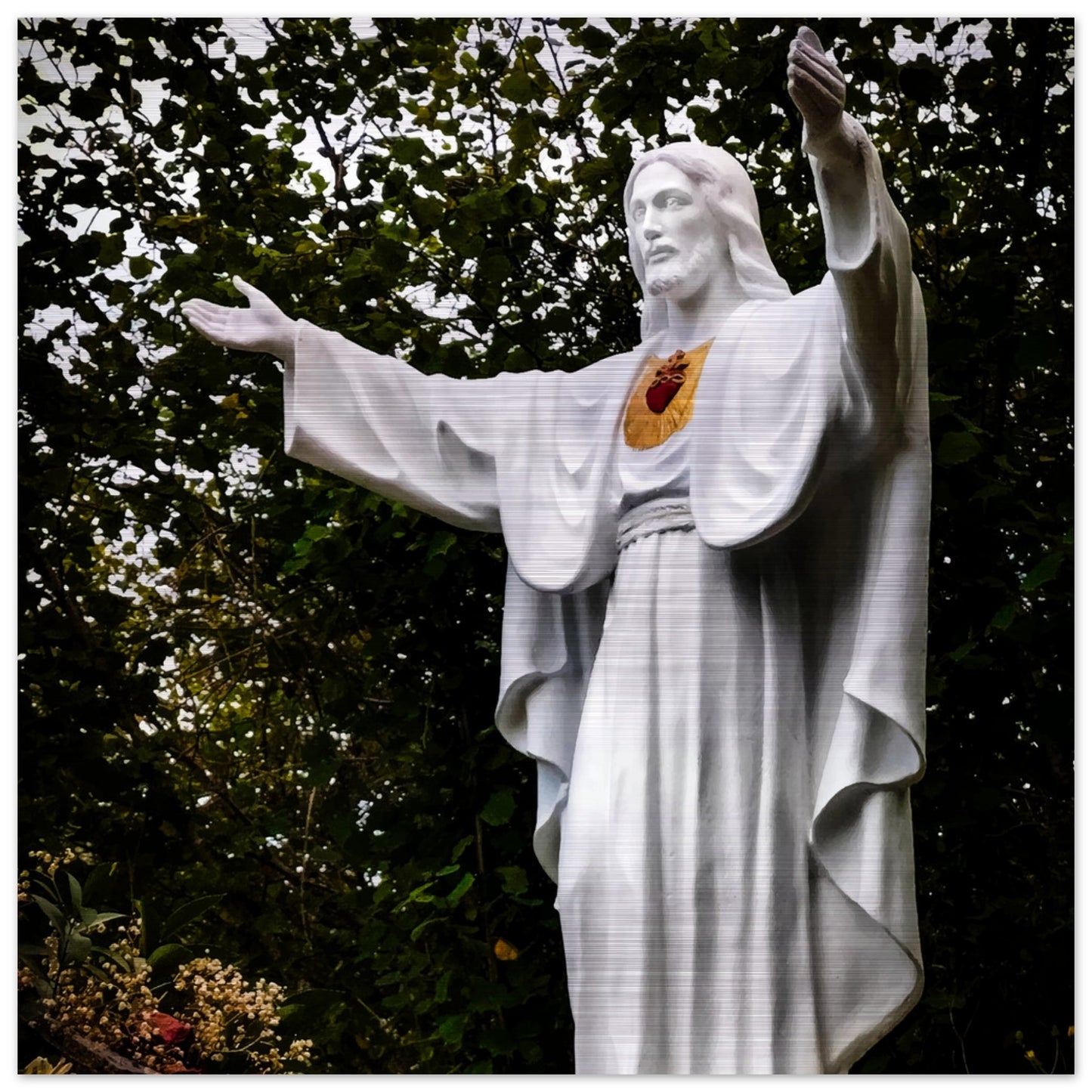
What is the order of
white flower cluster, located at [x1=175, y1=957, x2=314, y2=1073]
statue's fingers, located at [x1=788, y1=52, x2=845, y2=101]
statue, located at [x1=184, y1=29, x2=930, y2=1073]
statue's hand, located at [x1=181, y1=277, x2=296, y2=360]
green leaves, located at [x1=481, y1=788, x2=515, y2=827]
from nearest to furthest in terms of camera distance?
1. statue's fingers, located at [x1=788, y1=52, x2=845, y2=101]
2. statue, located at [x1=184, y1=29, x2=930, y2=1073]
3. statue's hand, located at [x1=181, y1=277, x2=296, y2=360]
4. white flower cluster, located at [x1=175, y1=957, x2=314, y2=1073]
5. green leaves, located at [x1=481, y1=788, x2=515, y2=827]

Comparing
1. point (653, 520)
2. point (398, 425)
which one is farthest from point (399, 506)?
point (653, 520)

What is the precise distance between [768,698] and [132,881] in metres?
1.57

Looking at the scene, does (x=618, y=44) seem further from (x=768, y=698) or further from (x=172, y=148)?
(x=768, y=698)

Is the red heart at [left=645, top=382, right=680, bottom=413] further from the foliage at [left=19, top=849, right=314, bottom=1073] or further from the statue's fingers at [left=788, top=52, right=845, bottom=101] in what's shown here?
the foliage at [left=19, top=849, right=314, bottom=1073]

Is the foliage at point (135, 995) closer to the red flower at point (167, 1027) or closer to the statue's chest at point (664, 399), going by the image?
the red flower at point (167, 1027)

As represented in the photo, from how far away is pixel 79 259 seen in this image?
436 centimetres

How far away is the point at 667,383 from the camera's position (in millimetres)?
3266

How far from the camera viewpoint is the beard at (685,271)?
3.29m

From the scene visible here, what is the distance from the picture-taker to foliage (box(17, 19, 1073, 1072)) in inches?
164

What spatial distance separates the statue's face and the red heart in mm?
139

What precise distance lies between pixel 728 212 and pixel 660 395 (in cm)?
29

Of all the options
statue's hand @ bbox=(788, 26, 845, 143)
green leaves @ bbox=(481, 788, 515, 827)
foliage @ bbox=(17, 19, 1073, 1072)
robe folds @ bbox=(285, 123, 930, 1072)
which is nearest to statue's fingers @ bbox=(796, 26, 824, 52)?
statue's hand @ bbox=(788, 26, 845, 143)

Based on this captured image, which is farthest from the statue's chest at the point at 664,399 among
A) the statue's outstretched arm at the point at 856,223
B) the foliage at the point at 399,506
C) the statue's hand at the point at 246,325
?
the foliage at the point at 399,506

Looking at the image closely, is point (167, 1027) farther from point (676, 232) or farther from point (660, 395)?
point (676, 232)
